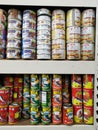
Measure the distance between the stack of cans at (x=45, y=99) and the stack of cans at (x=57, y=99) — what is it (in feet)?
0.07

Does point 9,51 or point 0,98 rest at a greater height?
point 9,51

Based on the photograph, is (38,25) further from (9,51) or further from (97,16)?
(97,16)

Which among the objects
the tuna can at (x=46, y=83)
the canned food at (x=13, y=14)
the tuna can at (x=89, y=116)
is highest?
the canned food at (x=13, y=14)

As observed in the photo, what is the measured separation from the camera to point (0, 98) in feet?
2.97

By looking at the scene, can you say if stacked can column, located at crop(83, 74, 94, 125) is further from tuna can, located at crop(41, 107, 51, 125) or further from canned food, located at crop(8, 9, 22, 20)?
canned food, located at crop(8, 9, 22, 20)

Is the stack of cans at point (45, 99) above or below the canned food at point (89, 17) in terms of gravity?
below

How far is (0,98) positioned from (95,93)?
0.47 metres

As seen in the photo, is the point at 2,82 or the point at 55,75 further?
the point at 2,82

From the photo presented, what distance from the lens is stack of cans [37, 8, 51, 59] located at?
3.00 ft

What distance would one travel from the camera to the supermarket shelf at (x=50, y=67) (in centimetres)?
90

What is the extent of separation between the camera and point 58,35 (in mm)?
920

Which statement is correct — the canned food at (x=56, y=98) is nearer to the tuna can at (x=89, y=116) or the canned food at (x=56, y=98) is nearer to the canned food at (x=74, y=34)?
the tuna can at (x=89, y=116)

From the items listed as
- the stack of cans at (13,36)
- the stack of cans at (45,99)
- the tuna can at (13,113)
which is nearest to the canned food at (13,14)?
the stack of cans at (13,36)

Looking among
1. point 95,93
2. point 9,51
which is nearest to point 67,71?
point 95,93
